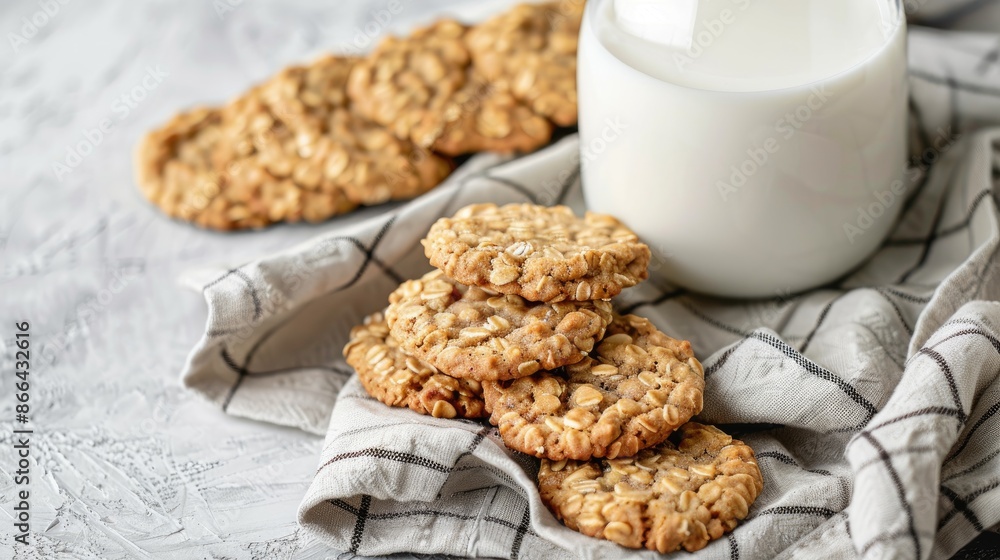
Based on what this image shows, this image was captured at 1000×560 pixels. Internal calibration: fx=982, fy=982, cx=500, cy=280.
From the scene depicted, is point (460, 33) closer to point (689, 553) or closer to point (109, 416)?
point (109, 416)

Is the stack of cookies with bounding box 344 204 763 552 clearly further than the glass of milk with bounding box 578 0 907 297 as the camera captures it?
No

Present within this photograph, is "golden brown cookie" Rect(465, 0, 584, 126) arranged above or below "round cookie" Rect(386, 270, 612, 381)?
above

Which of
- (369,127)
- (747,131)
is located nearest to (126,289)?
(369,127)

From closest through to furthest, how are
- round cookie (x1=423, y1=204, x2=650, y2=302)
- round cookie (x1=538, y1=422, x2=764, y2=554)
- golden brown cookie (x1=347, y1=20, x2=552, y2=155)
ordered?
1. round cookie (x1=538, y1=422, x2=764, y2=554)
2. round cookie (x1=423, y1=204, x2=650, y2=302)
3. golden brown cookie (x1=347, y1=20, x2=552, y2=155)

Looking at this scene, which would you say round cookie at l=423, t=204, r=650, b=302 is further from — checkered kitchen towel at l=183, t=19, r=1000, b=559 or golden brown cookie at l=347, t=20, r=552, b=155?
golden brown cookie at l=347, t=20, r=552, b=155

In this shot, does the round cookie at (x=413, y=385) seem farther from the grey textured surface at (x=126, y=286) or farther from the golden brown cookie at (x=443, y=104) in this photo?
the golden brown cookie at (x=443, y=104)

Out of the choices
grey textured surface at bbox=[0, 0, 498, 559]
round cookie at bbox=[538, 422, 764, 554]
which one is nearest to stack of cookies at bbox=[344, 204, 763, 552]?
round cookie at bbox=[538, 422, 764, 554]
